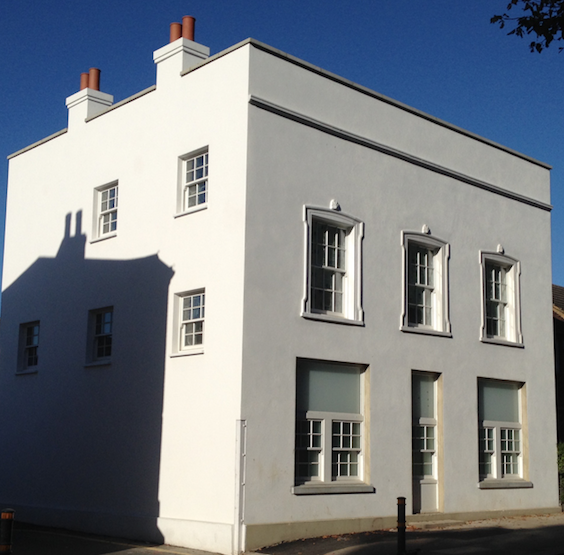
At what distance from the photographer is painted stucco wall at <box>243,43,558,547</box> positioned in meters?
16.5

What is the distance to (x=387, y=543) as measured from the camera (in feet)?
51.9

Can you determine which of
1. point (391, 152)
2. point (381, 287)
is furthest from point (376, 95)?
point (381, 287)

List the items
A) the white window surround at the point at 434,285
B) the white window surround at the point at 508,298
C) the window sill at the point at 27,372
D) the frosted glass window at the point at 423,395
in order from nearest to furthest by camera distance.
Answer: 1. the frosted glass window at the point at 423,395
2. the white window surround at the point at 434,285
3. the window sill at the point at 27,372
4. the white window surround at the point at 508,298

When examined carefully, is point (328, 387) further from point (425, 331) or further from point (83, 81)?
point (83, 81)

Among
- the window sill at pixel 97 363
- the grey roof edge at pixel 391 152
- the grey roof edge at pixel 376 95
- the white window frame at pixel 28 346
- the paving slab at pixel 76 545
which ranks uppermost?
the grey roof edge at pixel 376 95

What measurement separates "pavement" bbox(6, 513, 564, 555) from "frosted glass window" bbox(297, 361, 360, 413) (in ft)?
8.54

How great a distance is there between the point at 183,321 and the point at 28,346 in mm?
6282

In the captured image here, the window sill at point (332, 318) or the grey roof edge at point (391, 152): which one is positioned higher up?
the grey roof edge at point (391, 152)

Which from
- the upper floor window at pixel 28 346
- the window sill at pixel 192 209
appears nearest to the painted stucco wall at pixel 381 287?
the window sill at pixel 192 209

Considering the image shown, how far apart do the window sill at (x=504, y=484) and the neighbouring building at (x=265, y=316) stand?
10 centimetres

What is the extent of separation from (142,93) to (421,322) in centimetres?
849

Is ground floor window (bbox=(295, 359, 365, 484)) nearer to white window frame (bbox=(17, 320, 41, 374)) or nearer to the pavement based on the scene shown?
the pavement

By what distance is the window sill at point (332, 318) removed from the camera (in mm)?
17266

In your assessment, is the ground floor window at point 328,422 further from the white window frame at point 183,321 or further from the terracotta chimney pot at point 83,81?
the terracotta chimney pot at point 83,81
